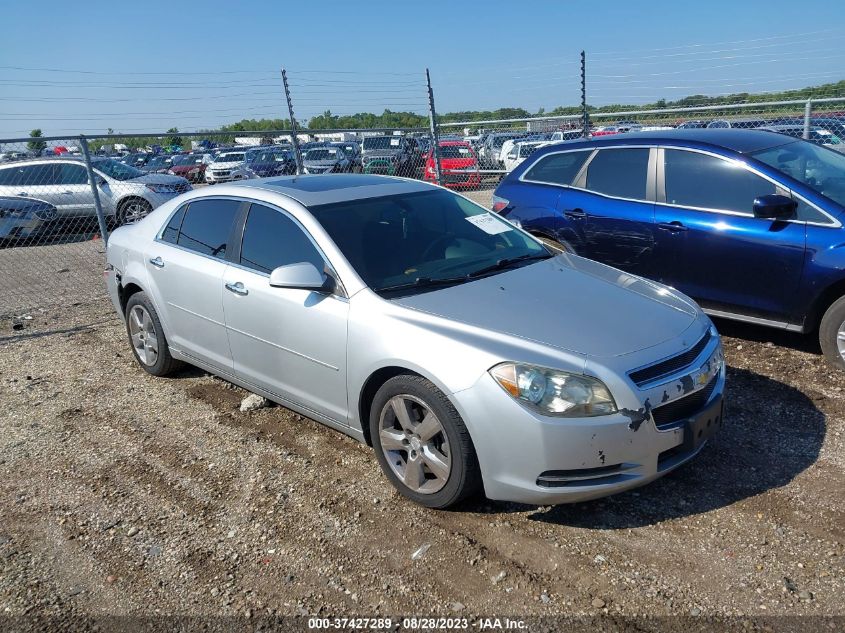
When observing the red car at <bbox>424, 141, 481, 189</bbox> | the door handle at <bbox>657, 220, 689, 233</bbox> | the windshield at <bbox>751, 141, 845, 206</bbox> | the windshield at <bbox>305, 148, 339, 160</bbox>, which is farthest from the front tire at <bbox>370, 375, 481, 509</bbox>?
the windshield at <bbox>305, 148, 339, 160</bbox>

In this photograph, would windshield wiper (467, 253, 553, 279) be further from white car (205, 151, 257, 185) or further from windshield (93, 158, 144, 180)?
white car (205, 151, 257, 185)

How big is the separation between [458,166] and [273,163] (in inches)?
195

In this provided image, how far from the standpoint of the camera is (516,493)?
10.6ft

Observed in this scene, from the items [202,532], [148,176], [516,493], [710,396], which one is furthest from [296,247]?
[148,176]

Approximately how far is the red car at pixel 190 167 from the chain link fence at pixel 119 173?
0.16 feet

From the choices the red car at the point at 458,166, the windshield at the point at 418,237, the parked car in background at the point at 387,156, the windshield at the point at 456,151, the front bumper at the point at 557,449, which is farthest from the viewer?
the parked car in background at the point at 387,156

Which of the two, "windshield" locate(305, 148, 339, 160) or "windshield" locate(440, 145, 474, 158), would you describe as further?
"windshield" locate(305, 148, 339, 160)

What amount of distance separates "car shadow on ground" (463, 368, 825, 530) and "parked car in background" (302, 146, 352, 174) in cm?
1455

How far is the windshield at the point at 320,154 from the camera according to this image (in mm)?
21812

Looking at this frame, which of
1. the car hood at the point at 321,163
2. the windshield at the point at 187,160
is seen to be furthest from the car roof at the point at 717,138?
the car hood at the point at 321,163

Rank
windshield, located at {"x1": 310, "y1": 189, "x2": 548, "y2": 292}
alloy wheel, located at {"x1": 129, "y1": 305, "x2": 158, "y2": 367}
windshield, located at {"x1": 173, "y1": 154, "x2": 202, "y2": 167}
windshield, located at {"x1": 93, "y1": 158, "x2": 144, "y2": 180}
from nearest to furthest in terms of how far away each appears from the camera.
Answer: windshield, located at {"x1": 310, "y1": 189, "x2": 548, "y2": 292}, alloy wheel, located at {"x1": 129, "y1": 305, "x2": 158, "y2": 367}, windshield, located at {"x1": 93, "y1": 158, "x2": 144, "y2": 180}, windshield, located at {"x1": 173, "y1": 154, "x2": 202, "y2": 167}

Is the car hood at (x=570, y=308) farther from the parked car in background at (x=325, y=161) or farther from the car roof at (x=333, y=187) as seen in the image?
the parked car in background at (x=325, y=161)

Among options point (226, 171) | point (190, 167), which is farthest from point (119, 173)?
point (226, 171)

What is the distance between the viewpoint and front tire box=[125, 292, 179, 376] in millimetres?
5414
